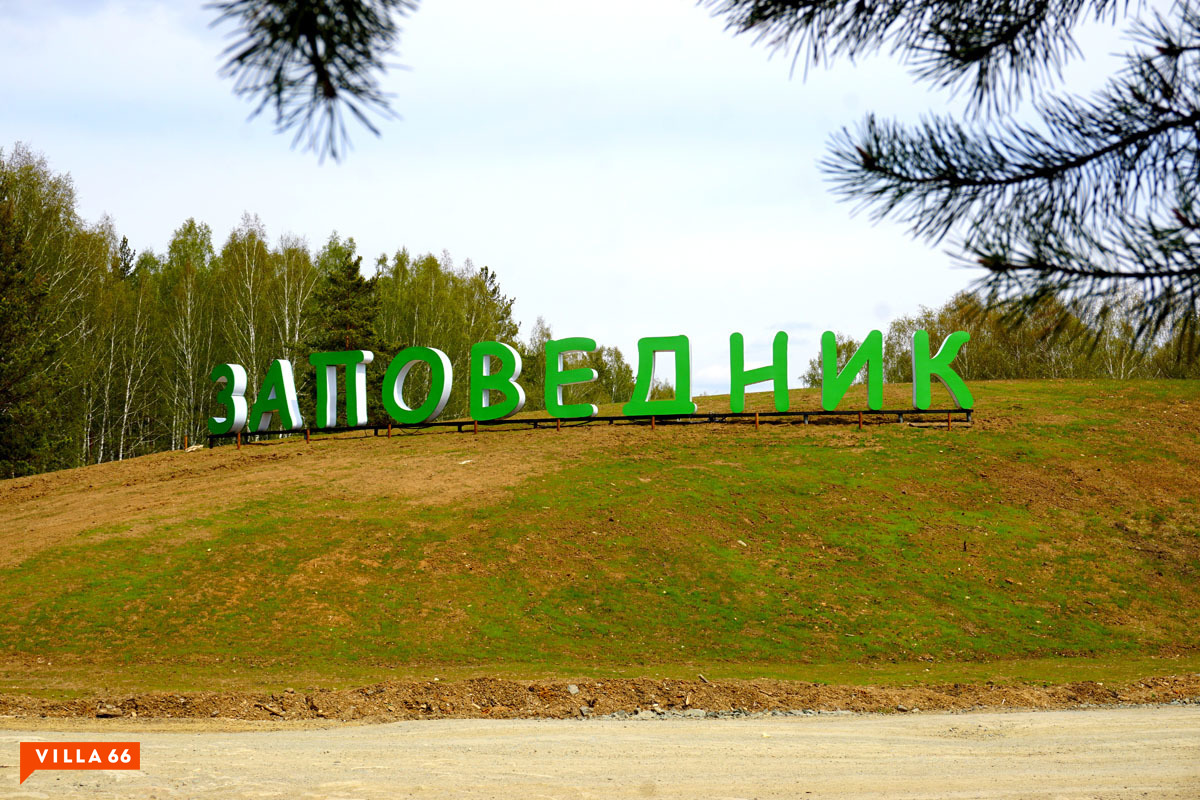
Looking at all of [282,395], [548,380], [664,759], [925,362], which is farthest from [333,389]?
[664,759]

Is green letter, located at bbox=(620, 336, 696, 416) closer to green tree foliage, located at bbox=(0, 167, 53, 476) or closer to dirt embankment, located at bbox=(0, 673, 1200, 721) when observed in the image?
dirt embankment, located at bbox=(0, 673, 1200, 721)

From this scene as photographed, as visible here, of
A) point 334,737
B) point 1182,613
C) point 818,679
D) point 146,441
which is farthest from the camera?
point 146,441

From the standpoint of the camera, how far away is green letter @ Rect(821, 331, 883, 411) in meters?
32.4

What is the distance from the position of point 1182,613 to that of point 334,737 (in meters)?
18.9

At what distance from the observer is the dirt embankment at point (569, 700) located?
13797 millimetres

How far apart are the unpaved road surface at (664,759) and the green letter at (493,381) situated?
20352mm

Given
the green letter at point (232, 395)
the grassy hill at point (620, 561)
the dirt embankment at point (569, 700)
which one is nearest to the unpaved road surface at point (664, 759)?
the dirt embankment at point (569, 700)

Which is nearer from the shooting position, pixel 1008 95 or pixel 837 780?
pixel 1008 95

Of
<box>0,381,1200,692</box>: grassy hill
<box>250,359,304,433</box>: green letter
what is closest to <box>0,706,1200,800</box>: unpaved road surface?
<box>0,381,1200,692</box>: grassy hill

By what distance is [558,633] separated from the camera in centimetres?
1916

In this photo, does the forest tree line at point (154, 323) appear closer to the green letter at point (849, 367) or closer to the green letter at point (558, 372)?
the green letter at point (558, 372)

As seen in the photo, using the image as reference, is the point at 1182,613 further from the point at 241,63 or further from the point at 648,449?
the point at 241,63

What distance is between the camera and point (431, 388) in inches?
1309

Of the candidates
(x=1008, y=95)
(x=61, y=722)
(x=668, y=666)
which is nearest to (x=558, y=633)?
(x=668, y=666)
